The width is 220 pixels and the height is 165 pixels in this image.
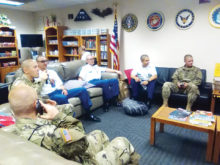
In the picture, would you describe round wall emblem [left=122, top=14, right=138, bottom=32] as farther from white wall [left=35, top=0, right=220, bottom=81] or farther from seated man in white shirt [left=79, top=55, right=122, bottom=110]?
seated man in white shirt [left=79, top=55, right=122, bottom=110]

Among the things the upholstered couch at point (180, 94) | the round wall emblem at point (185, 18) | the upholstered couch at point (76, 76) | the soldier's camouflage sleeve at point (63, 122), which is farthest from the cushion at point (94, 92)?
the round wall emblem at point (185, 18)

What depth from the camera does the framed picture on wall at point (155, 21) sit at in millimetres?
4157

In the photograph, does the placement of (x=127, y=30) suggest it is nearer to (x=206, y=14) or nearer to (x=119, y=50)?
(x=119, y=50)

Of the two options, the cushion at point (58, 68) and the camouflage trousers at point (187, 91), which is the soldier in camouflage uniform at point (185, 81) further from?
the cushion at point (58, 68)

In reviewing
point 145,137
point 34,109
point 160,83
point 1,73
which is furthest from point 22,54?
point 34,109

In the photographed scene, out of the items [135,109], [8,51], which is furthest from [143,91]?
[8,51]

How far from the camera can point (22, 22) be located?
6.42 metres

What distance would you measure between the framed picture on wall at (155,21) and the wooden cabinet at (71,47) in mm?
2133

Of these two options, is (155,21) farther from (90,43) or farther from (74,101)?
(74,101)

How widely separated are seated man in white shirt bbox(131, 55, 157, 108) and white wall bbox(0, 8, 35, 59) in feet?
15.5

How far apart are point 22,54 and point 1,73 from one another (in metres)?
1.27

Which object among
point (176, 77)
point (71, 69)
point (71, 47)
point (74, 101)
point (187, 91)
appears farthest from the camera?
point (71, 47)

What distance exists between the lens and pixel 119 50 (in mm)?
4980

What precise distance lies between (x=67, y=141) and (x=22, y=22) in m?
6.74
